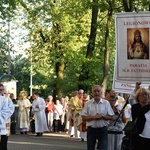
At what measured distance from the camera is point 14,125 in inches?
1206

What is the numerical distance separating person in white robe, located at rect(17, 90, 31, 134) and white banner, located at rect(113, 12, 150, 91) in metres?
18.9

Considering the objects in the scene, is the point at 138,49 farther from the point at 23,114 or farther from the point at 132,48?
the point at 23,114

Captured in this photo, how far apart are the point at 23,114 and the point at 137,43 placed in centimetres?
1988

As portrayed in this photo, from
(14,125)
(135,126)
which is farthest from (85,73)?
(135,126)

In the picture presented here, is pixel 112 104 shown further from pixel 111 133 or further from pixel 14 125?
pixel 14 125

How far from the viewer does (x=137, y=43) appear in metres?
11.8

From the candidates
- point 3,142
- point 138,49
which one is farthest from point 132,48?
point 3,142

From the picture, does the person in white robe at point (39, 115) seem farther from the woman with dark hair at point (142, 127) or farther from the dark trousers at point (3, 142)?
the woman with dark hair at point (142, 127)

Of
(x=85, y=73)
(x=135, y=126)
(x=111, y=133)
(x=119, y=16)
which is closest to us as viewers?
(x=135, y=126)

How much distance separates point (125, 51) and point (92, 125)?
1668 millimetres

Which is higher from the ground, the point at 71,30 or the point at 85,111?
the point at 71,30

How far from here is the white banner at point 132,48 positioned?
11.7 meters

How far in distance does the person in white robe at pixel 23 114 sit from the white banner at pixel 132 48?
18.9 meters

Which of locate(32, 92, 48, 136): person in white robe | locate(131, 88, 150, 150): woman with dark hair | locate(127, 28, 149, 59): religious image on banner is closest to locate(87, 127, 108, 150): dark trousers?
locate(127, 28, 149, 59): religious image on banner
